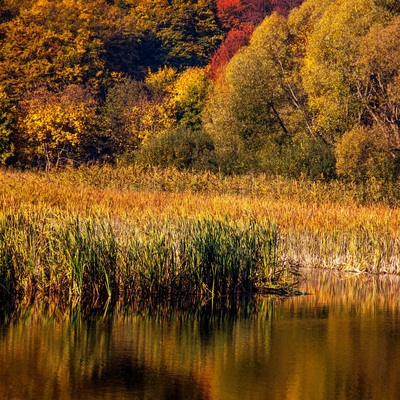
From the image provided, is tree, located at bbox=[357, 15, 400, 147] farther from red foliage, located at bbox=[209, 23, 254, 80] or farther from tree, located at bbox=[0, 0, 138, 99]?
red foliage, located at bbox=[209, 23, 254, 80]

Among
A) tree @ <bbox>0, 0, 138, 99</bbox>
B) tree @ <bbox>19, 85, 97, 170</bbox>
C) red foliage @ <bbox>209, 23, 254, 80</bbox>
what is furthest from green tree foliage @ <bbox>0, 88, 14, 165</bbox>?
red foliage @ <bbox>209, 23, 254, 80</bbox>

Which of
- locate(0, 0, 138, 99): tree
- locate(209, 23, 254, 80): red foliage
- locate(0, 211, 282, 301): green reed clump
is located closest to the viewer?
locate(0, 211, 282, 301): green reed clump

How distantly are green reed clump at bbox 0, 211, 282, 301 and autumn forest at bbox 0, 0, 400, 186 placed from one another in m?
Result: 16.1

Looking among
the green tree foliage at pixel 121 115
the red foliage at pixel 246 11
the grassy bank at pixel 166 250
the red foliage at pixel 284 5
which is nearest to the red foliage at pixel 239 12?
the red foliage at pixel 246 11

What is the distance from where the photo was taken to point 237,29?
6631 cm

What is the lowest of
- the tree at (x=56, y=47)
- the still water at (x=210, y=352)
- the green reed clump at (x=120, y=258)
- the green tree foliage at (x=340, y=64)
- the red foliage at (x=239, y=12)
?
the still water at (x=210, y=352)

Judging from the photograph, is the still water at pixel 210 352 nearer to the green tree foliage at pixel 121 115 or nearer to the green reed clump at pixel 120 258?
the green reed clump at pixel 120 258

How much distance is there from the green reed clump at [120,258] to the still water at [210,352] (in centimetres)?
42

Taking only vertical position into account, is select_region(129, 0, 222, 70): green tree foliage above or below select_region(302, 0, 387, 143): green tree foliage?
above

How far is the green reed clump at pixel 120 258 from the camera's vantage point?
37.4 feet

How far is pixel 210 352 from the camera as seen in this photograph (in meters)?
10.0

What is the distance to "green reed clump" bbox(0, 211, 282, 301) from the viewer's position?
449 inches

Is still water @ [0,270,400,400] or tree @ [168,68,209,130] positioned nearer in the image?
still water @ [0,270,400,400]

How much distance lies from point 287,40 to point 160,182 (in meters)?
14.2
